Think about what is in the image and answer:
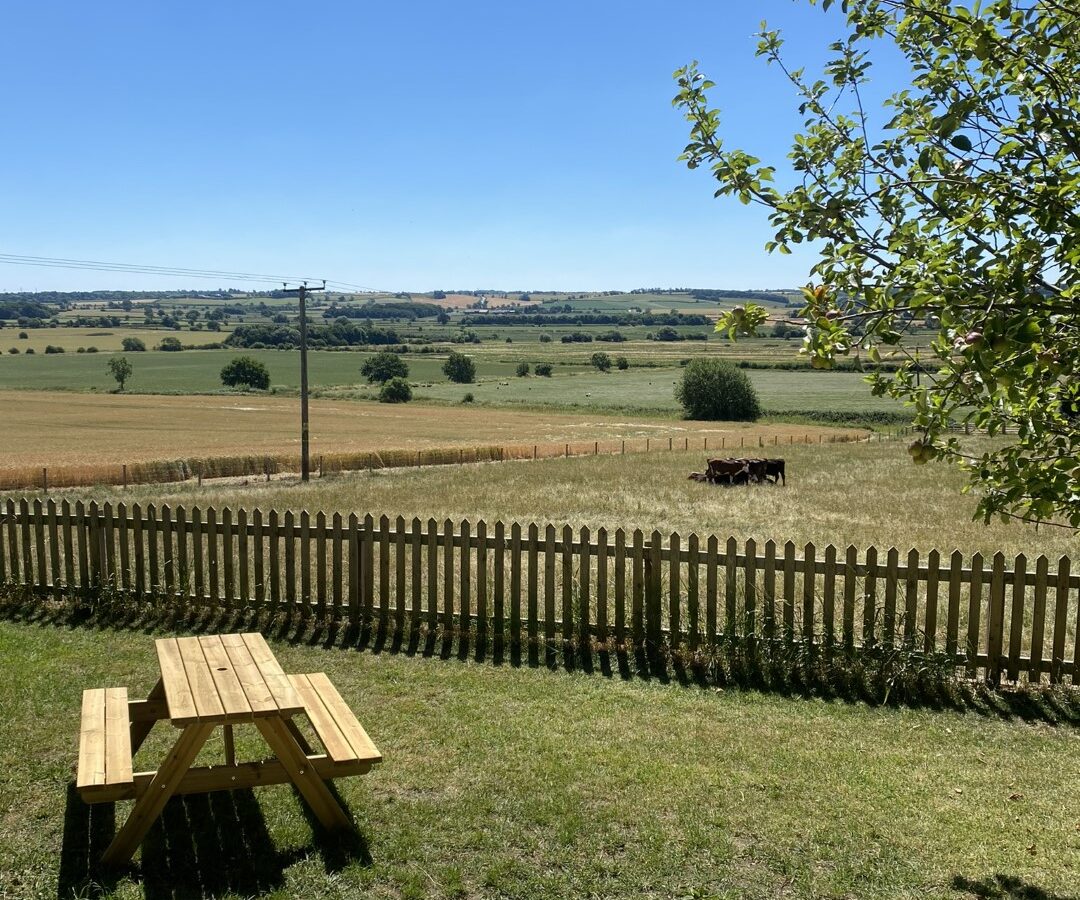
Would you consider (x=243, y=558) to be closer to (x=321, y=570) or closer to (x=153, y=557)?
(x=321, y=570)

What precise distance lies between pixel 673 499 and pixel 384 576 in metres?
17.3

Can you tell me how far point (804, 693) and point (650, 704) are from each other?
126cm

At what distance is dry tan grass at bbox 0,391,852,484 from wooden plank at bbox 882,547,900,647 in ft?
104

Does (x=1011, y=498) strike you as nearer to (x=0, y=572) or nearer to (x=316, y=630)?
(x=316, y=630)

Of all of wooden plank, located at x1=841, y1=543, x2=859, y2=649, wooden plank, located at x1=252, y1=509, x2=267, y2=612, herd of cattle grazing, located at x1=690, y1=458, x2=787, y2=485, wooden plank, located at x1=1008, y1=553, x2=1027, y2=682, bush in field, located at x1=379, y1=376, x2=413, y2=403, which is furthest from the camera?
bush in field, located at x1=379, y1=376, x2=413, y2=403

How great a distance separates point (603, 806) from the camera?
5766mm

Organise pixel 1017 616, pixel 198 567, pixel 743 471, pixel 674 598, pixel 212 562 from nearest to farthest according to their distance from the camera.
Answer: pixel 1017 616 → pixel 674 598 → pixel 212 562 → pixel 198 567 → pixel 743 471

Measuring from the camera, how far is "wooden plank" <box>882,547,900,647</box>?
8.23m

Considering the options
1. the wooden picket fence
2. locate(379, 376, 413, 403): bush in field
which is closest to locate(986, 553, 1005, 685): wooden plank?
the wooden picket fence

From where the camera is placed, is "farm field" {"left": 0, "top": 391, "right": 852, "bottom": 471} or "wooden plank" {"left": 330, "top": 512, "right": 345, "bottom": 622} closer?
"wooden plank" {"left": 330, "top": 512, "right": 345, "bottom": 622}

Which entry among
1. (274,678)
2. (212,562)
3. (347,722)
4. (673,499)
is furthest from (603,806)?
(673,499)

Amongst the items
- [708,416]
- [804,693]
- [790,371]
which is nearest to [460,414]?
[708,416]

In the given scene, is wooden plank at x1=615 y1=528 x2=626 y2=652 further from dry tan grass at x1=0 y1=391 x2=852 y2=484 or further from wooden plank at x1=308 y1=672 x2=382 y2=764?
dry tan grass at x1=0 y1=391 x2=852 y2=484

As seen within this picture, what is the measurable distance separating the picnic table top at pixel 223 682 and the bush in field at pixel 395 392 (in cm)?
8064
